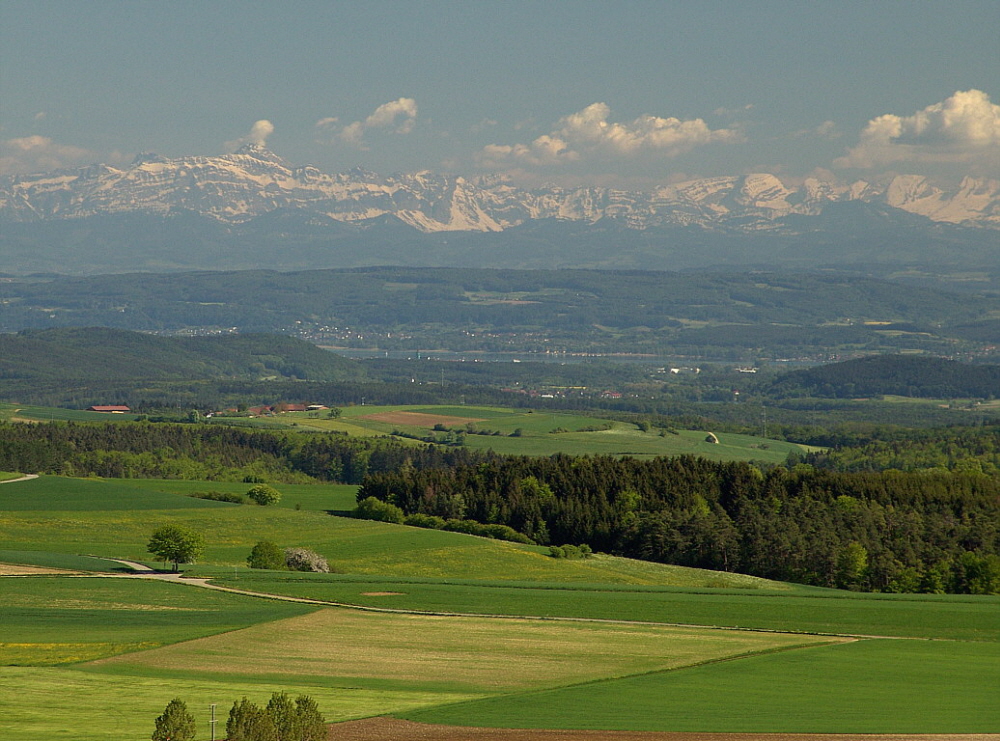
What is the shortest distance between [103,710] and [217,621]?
22106 mm

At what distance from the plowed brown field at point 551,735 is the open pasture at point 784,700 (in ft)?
2.53

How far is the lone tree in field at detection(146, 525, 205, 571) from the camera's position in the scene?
97.3 m

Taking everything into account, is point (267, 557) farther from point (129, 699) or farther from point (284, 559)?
point (129, 699)

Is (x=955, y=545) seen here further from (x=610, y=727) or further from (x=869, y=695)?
(x=610, y=727)

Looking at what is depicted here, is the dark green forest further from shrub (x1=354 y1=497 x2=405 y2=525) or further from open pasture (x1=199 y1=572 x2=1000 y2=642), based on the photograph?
open pasture (x1=199 y1=572 x2=1000 y2=642)

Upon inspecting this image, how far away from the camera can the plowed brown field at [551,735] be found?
4831cm

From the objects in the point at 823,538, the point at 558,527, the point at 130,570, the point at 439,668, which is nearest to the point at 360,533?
the point at 558,527

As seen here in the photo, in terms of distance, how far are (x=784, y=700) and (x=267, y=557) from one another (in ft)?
173

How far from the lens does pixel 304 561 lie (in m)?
102

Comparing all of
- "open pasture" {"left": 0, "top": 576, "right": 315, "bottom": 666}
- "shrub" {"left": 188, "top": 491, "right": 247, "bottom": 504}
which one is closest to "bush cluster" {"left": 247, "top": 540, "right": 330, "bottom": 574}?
"open pasture" {"left": 0, "top": 576, "right": 315, "bottom": 666}

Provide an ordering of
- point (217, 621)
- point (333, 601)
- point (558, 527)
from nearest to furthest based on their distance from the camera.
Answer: point (217, 621) → point (333, 601) → point (558, 527)

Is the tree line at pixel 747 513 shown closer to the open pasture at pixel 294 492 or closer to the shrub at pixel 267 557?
the open pasture at pixel 294 492

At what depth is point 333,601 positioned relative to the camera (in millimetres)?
81750

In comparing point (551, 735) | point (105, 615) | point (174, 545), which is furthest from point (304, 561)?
point (551, 735)
